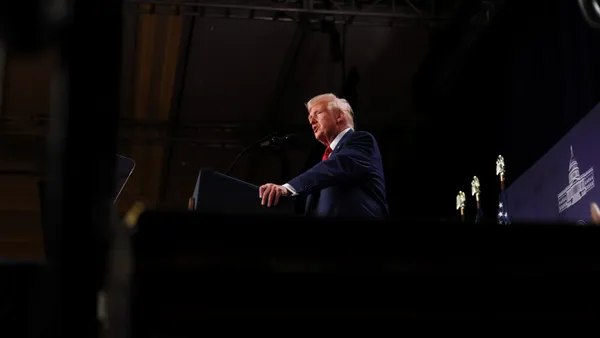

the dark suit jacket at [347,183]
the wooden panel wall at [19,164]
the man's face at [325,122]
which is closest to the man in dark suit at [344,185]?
the dark suit jacket at [347,183]

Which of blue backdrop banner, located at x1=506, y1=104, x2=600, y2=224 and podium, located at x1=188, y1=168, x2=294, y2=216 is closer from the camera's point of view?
podium, located at x1=188, y1=168, x2=294, y2=216

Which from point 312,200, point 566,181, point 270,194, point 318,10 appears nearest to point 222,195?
point 270,194

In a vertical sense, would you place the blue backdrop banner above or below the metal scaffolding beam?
below

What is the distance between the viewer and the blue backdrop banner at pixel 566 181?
3.52 metres

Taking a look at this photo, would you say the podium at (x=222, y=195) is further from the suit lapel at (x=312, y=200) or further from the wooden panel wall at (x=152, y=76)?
the wooden panel wall at (x=152, y=76)

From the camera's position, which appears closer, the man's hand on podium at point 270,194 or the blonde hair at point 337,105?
the man's hand on podium at point 270,194

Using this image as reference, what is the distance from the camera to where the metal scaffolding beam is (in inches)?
196

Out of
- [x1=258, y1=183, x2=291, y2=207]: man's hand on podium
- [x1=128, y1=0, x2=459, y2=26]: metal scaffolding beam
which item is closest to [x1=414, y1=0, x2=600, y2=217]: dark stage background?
[x1=128, y1=0, x2=459, y2=26]: metal scaffolding beam

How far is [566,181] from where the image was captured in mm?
3771

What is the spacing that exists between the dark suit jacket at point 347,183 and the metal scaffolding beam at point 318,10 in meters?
2.53

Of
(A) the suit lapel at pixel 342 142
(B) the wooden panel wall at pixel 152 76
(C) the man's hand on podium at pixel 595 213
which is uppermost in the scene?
(B) the wooden panel wall at pixel 152 76

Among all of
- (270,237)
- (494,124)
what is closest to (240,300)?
(270,237)

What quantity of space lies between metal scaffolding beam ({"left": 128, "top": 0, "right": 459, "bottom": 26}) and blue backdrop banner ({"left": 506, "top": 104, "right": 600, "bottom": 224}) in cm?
139

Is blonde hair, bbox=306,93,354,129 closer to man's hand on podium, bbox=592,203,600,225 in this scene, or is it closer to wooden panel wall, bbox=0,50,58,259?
man's hand on podium, bbox=592,203,600,225
